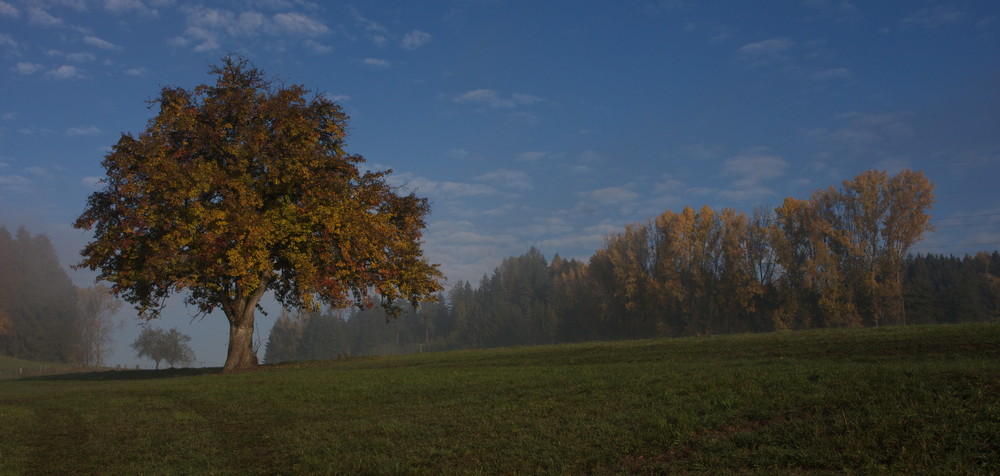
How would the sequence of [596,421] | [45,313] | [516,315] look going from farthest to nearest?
1. [516,315]
2. [45,313]
3. [596,421]

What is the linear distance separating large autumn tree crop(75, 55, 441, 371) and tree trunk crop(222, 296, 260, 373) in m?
0.05

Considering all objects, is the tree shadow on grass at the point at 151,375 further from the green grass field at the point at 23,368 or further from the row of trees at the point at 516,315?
the green grass field at the point at 23,368

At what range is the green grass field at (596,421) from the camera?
793 cm

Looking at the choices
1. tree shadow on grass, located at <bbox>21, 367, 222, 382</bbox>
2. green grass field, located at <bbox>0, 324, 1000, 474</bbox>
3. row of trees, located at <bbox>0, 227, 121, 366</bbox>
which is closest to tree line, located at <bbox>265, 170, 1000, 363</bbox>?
tree shadow on grass, located at <bbox>21, 367, 222, 382</bbox>

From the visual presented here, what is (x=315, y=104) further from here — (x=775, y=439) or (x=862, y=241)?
(x=862, y=241)

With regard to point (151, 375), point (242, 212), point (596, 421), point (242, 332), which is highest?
point (242, 212)

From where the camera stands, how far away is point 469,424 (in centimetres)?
1166

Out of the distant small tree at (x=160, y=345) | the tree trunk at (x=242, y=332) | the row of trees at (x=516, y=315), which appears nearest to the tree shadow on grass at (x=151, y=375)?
the tree trunk at (x=242, y=332)

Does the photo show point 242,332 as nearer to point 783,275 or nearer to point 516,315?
point 783,275

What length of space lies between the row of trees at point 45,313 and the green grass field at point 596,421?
3941 inches

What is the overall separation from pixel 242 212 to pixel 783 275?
59.3 m

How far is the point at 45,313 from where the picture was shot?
344 feet

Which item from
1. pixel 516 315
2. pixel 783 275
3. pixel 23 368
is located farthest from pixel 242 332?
pixel 516 315

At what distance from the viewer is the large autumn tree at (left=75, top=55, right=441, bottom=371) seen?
2633 centimetres
